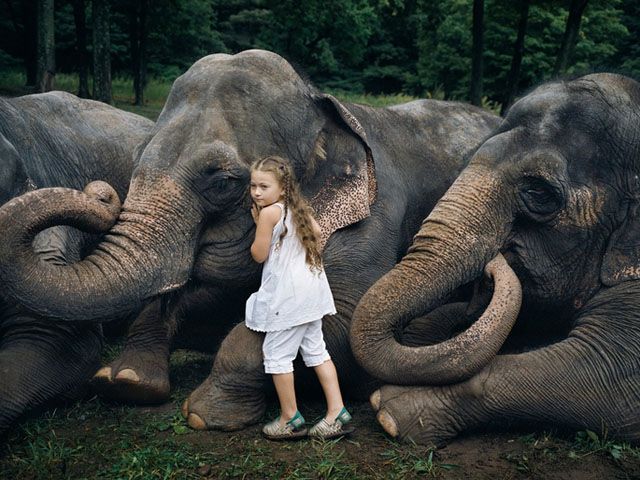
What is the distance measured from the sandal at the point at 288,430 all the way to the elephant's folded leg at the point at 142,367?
794 mm

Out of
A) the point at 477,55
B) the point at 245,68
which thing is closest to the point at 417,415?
the point at 245,68

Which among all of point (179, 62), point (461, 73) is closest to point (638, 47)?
point (461, 73)

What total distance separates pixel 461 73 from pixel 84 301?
31.2m

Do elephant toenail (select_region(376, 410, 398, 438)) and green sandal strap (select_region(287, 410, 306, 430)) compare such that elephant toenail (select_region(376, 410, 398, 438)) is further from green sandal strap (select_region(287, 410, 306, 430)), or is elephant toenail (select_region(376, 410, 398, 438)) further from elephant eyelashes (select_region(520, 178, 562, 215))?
elephant eyelashes (select_region(520, 178, 562, 215))

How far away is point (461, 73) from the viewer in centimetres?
3366

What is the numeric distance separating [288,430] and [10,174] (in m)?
2.12

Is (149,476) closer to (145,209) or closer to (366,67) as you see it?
(145,209)

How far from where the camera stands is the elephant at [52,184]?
4387 mm

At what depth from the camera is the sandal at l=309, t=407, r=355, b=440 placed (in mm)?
4219

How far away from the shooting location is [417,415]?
4.18 meters

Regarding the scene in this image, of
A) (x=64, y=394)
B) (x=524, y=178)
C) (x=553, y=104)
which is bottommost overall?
(x=64, y=394)

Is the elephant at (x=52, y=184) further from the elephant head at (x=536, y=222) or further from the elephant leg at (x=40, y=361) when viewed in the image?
the elephant head at (x=536, y=222)

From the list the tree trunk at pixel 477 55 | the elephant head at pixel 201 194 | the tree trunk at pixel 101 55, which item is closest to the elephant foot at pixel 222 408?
the elephant head at pixel 201 194

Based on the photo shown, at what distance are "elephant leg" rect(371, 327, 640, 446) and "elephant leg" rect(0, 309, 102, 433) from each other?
1.67 m
